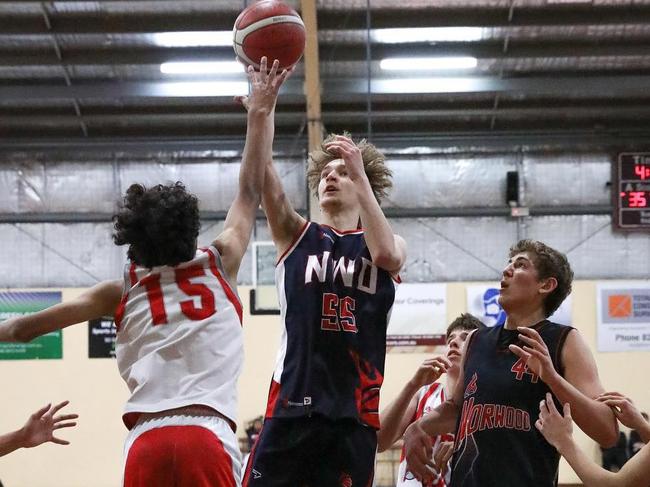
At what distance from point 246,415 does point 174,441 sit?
39.2 ft

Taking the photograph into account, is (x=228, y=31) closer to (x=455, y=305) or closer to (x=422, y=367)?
(x=455, y=305)

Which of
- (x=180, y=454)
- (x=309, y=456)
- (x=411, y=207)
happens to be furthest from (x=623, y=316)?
(x=180, y=454)

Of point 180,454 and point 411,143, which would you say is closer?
point 180,454

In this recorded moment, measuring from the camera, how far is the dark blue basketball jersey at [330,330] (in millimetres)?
3826

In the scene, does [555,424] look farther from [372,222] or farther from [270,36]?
[270,36]

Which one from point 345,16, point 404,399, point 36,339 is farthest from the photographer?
point 36,339

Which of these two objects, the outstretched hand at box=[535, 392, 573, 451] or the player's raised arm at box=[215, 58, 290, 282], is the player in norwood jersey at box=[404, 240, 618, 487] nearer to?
the outstretched hand at box=[535, 392, 573, 451]

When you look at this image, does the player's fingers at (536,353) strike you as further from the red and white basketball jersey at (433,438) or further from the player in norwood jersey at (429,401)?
the red and white basketball jersey at (433,438)

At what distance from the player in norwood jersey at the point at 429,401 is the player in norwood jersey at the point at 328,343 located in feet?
1.26

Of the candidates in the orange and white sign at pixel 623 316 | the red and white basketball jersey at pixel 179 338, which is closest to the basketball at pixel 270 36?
the red and white basketball jersey at pixel 179 338

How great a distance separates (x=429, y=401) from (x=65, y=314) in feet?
10.5

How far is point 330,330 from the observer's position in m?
3.89

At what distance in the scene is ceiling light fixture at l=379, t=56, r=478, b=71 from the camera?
1399cm

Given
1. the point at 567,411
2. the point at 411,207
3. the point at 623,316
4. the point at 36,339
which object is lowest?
the point at 36,339
